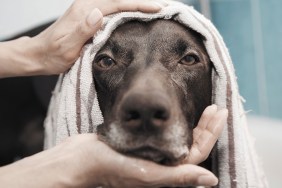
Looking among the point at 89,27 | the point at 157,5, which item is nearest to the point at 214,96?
the point at 157,5

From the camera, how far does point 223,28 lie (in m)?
2.53

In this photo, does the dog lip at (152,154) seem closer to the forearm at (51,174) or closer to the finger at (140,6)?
the forearm at (51,174)

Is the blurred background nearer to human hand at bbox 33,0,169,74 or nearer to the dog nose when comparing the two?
human hand at bbox 33,0,169,74

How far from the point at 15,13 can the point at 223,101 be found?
4.05 feet

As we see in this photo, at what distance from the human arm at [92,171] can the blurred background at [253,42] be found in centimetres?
98

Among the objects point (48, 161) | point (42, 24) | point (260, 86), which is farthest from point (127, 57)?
point (260, 86)

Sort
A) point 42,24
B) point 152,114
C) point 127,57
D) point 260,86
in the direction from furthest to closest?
point 260,86, point 42,24, point 127,57, point 152,114

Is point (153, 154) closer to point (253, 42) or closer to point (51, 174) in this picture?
point (51, 174)

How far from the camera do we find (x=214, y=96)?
1.27 metres

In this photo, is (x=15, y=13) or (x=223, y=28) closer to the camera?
(x=15, y=13)

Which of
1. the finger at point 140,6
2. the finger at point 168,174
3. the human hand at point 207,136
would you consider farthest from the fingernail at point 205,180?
the finger at point 140,6

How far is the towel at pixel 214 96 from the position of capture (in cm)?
121

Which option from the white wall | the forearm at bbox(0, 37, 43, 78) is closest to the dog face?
the forearm at bbox(0, 37, 43, 78)

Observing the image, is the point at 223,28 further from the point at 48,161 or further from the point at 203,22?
the point at 48,161
